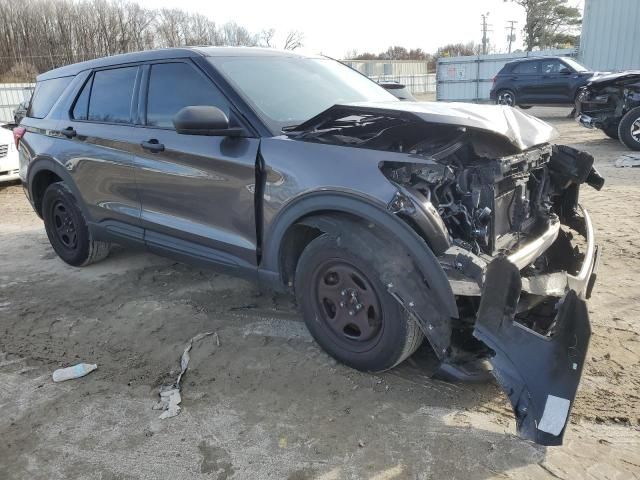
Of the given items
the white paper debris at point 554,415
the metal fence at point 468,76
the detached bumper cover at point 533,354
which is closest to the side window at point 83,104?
the detached bumper cover at point 533,354

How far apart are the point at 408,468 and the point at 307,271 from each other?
46.0 inches

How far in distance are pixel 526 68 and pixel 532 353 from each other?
1744cm

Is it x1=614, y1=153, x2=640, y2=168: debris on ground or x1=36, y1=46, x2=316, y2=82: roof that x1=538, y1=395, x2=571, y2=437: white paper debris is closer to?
x1=36, y1=46, x2=316, y2=82: roof

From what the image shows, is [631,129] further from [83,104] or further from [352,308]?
[83,104]

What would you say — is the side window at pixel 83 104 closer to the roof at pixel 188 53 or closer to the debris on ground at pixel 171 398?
the roof at pixel 188 53

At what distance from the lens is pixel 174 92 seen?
12.4 ft

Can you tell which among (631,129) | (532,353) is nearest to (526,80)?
(631,129)

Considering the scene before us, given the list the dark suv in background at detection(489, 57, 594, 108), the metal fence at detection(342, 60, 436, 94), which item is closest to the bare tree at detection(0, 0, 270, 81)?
the metal fence at detection(342, 60, 436, 94)

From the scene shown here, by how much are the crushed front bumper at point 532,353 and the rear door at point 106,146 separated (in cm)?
280

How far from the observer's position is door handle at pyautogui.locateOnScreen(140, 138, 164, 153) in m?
3.73

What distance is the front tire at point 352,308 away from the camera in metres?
2.77

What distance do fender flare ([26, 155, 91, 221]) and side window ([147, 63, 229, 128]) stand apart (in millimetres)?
1215

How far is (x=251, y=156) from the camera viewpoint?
3209 mm

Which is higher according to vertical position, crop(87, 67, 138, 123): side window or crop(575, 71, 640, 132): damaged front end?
crop(87, 67, 138, 123): side window
